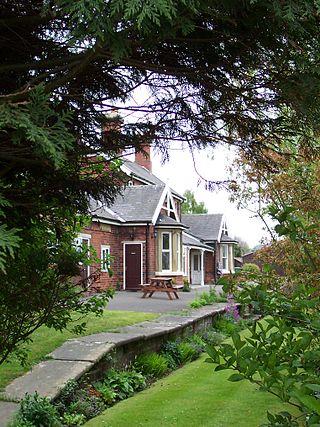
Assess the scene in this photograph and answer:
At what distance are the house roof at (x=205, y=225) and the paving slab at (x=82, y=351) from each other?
32.9 metres

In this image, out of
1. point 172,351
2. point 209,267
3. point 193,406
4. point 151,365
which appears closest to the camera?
point 193,406

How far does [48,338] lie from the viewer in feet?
29.1

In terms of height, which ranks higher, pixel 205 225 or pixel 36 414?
pixel 205 225

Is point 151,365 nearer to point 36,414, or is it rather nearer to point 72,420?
point 72,420

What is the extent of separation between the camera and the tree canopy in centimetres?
204

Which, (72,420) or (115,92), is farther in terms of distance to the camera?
(72,420)

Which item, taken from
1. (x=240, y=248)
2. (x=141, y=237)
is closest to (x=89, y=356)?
(x=141, y=237)

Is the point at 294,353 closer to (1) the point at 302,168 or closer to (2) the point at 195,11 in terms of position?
(2) the point at 195,11

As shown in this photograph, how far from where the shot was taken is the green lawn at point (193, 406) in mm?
5773

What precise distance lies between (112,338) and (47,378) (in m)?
2.17

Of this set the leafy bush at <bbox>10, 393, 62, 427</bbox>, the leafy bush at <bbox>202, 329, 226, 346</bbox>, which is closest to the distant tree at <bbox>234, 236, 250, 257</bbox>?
the leafy bush at <bbox>202, 329, 226, 346</bbox>

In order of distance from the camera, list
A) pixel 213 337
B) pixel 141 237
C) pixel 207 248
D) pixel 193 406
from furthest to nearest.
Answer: pixel 207 248
pixel 141 237
pixel 213 337
pixel 193 406

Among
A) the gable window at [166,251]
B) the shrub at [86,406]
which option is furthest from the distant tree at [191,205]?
the shrub at [86,406]

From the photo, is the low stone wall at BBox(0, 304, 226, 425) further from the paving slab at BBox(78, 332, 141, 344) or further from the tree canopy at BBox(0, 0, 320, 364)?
the tree canopy at BBox(0, 0, 320, 364)
